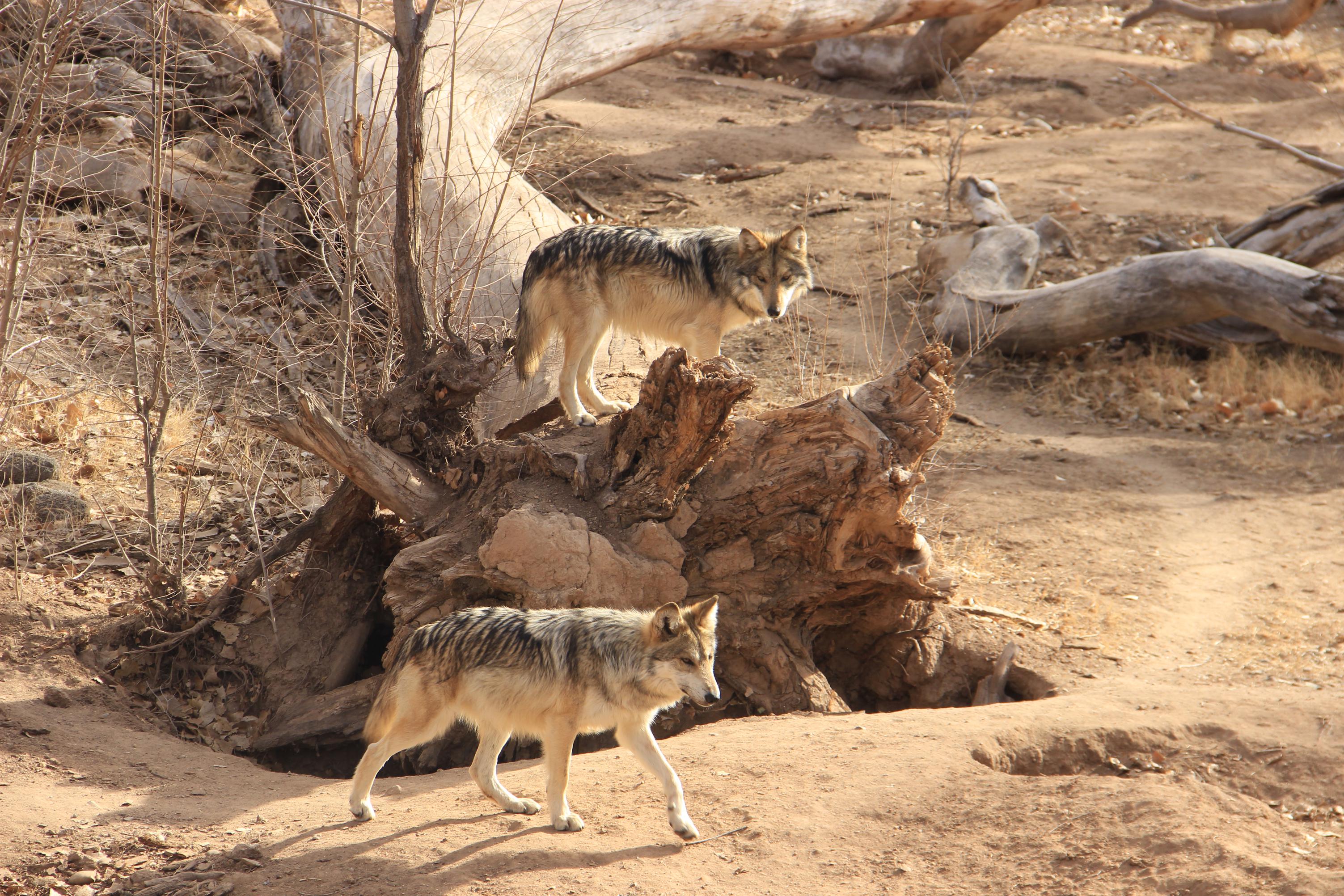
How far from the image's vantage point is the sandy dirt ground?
5008mm

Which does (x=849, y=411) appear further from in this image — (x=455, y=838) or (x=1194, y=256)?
(x=1194, y=256)

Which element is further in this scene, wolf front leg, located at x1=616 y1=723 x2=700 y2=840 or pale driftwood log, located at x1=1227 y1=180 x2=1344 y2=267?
pale driftwood log, located at x1=1227 y1=180 x2=1344 y2=267

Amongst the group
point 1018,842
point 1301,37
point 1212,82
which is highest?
point 1301,37

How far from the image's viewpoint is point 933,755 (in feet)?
19.8

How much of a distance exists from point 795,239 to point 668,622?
410 centimetres

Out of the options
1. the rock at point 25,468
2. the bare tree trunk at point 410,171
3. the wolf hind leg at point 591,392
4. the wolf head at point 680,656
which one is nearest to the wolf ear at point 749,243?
the wolf hind leg at point 591,392

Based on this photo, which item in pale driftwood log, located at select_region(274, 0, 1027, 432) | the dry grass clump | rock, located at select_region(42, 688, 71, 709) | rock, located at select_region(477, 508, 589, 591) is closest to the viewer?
rock, located at select_region(42, 688, 71, 709)

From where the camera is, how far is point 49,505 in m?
8.09

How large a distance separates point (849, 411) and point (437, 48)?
7.55 meters

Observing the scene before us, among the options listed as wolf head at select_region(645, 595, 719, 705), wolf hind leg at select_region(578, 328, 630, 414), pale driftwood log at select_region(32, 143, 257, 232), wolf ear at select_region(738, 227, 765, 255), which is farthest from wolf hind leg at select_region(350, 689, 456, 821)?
pale driftwood log at select_region(32, 143, 257, 232)

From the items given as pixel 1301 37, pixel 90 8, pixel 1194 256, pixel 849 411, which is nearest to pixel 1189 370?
pixel 1194 256

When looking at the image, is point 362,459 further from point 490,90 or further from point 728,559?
point 490,90

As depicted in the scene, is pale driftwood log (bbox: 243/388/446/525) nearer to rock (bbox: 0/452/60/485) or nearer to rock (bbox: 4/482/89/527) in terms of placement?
rock (bbox: 4/482/89/527)

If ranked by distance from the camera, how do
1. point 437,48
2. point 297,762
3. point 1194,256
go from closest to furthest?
point 297,762 < point 437,48 < point 1194,256
